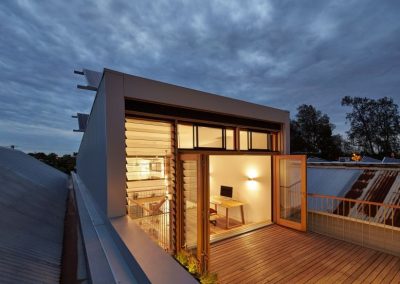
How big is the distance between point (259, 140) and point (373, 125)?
23.9 meters

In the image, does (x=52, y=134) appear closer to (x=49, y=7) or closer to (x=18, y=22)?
(x=18, y=22)

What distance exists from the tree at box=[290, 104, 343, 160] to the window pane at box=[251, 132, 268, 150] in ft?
63.2

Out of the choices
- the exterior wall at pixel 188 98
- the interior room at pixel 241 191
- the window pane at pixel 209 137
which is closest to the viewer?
the exterior wall at pixel 188 98

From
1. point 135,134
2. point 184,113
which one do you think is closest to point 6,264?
point 135,134

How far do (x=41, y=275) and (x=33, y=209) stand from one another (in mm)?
3197

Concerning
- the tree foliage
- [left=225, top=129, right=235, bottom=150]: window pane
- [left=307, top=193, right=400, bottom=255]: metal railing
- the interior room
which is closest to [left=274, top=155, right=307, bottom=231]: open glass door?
the interior room

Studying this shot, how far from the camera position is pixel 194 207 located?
11.0ft

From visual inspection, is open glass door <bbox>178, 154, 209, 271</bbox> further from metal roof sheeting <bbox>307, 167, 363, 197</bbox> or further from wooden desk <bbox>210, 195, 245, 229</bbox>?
metal roof sheeting <bbox>307, 167, 363, 197</bbox>

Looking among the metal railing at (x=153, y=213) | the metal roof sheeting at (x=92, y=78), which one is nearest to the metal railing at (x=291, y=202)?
the metal railing at (x=153, y=213)

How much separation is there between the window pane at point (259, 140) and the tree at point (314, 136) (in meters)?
19.3

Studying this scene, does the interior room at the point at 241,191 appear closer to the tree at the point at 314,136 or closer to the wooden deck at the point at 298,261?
the wooden deck at the point at 298,261

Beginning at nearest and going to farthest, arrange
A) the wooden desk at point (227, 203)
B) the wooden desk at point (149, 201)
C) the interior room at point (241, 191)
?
the wooden desk at point (149, 201) → the interior room at point (241, 191) → the wooden desk at point (227, 203)

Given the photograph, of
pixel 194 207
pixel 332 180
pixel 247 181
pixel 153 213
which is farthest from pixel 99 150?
pixel 332 180

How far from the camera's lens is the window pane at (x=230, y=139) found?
4.35m
